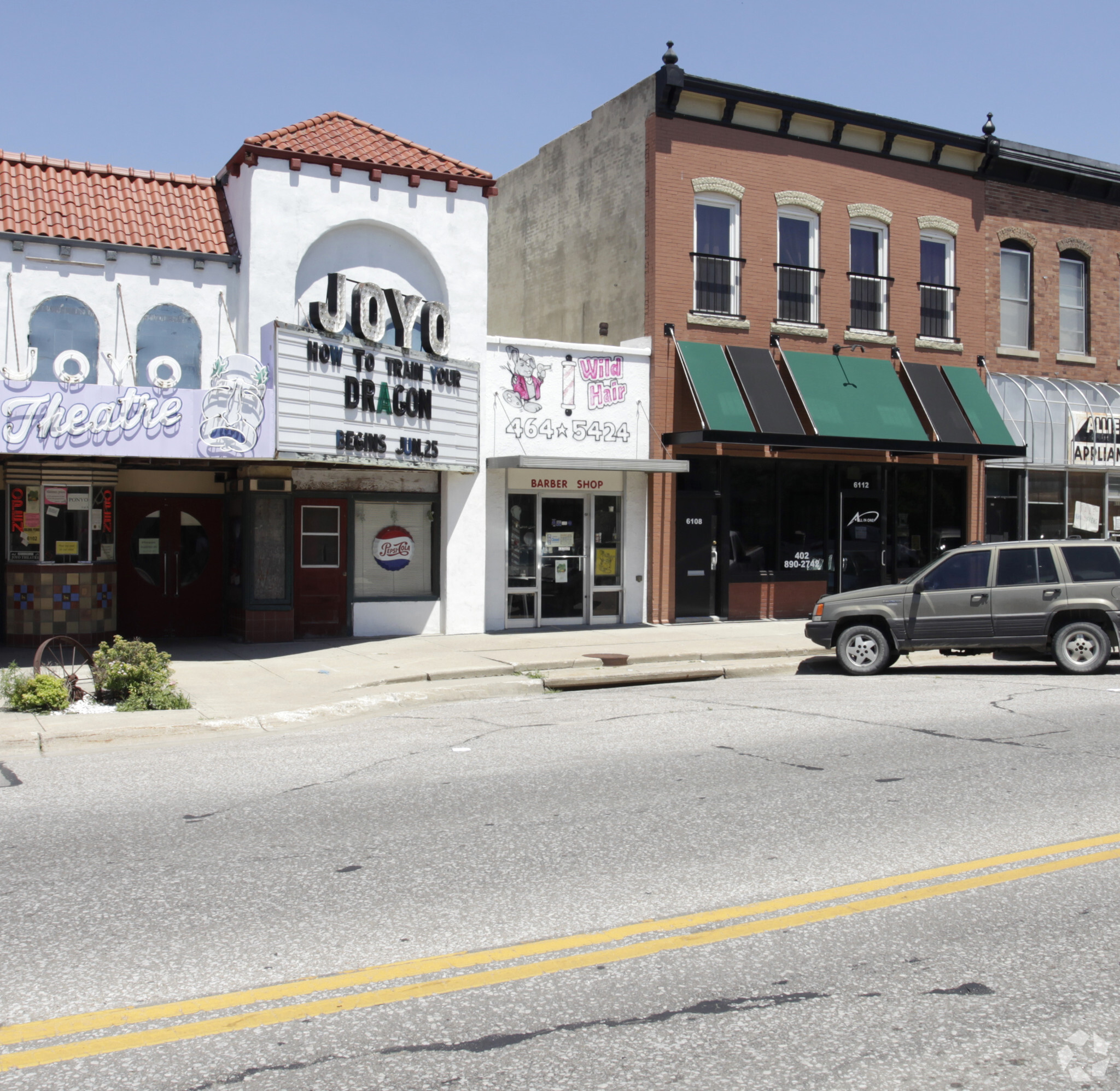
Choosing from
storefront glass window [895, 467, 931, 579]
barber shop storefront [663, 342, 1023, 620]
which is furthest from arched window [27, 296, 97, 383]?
storefront glass window [895, 467, 931, 579]

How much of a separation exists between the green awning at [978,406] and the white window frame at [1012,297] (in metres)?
1.61

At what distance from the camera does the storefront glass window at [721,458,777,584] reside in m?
19.7

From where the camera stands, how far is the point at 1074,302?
2380 cm

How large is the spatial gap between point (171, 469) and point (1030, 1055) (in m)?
15.2

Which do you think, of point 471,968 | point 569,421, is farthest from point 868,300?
point 471,968

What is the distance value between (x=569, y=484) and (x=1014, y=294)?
441 inches

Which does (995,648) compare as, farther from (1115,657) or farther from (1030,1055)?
(1030,1055)

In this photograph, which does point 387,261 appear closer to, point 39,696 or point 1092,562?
point 39,696

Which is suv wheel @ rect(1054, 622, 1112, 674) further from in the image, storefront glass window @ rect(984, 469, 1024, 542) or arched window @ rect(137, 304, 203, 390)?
arched window @ rect(137, 304, 203, 390)

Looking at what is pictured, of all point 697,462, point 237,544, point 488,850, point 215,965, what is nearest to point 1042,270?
point 697,462

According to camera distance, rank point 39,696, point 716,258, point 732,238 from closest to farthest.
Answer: point 39,696 < point 716,258 < point 732,238

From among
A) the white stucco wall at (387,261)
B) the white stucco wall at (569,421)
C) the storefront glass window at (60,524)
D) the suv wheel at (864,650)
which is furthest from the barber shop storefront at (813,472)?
the storefront glass window at (60,524)

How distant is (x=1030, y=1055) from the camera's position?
157 inches

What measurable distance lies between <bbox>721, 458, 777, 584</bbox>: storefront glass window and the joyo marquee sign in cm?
519
